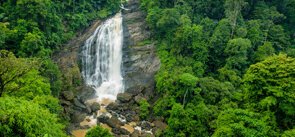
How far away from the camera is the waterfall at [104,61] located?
124 ft

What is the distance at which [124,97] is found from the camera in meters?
35.1

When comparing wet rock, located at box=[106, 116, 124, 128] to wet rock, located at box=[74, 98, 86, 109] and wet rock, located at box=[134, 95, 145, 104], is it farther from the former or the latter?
wet rock, located at box=[74, 98, 86, 109]

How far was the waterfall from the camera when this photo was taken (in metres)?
37.8

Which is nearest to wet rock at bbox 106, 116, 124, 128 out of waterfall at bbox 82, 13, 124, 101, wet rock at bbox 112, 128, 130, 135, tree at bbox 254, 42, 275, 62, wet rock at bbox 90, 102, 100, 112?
wet rock at bbox 112, 128, 130, 135

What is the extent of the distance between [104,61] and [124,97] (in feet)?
Result: 22.1

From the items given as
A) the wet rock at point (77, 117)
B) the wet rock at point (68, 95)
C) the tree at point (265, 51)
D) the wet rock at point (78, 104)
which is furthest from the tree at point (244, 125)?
the wet rock at point (68, 95)

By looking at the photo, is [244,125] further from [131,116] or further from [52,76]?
[52,76]

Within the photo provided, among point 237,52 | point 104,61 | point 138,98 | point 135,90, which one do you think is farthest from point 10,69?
point 237,52

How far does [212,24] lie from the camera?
37688 mm

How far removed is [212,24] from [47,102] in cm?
2087

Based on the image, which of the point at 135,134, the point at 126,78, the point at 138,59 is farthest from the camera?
the point at 138,59

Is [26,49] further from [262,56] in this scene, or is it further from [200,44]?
[262,56]

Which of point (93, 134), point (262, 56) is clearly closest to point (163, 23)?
point (262, 56)

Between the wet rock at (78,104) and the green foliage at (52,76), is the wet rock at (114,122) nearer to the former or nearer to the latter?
the wet rock at (78,104)
